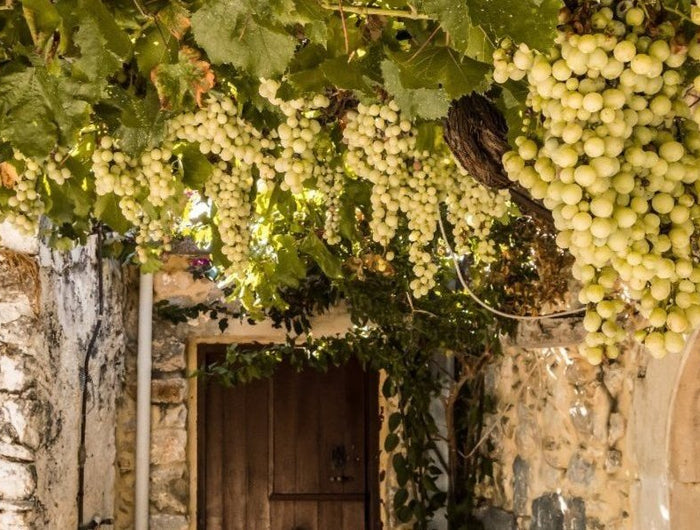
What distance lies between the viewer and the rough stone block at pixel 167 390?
15.6ft

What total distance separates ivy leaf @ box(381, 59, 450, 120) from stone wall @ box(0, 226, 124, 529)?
2.13 metres

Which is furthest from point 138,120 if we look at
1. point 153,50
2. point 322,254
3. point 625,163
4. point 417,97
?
point 322,254

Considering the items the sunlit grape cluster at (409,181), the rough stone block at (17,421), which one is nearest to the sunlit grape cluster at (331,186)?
the sunlit grape cluster at (409,181)

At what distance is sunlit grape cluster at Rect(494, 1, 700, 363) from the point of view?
940mm

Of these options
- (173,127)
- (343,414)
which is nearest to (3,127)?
(173,127)

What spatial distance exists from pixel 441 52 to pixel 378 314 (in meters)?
3.12

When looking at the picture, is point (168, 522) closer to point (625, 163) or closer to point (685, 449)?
point (685, 449)

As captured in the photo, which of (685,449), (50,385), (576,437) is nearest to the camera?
(685,449)

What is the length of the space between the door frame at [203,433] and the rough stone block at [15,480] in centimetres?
142

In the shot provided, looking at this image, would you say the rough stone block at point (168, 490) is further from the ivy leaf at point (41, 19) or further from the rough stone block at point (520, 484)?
the ivy leaf at point (41, 19)

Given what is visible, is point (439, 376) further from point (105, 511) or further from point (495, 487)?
point (105, 511)

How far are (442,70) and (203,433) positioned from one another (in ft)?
13.0

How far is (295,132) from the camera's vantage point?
178 cm

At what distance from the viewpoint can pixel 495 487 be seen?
435cm
